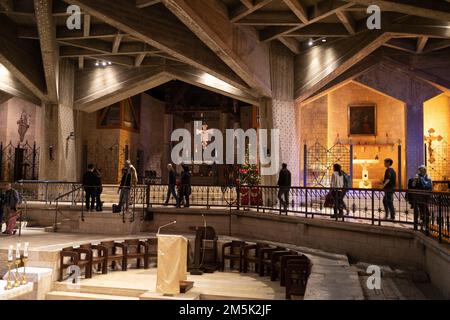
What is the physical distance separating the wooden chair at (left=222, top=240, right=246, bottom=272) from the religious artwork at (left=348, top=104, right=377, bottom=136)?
352 inches

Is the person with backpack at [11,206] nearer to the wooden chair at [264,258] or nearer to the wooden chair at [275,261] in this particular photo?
the wooden chair at [264,258]

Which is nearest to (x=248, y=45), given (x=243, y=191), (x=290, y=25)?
(x=290, y=25)

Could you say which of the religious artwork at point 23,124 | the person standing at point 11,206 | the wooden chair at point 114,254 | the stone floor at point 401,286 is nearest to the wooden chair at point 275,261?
the stone floor at point 401,286

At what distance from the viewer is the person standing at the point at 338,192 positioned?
8766 mm

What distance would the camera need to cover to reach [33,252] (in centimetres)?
838

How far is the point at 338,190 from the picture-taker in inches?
347

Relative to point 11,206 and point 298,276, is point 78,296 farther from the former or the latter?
point 298,276

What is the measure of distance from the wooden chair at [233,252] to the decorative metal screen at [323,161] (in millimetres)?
5806

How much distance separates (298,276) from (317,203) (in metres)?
4.80

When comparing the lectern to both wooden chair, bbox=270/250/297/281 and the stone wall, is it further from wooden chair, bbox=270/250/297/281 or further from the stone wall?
the stone wall

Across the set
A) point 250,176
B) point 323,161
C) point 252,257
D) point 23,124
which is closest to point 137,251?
point 252,257

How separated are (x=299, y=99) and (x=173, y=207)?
17.5 feet
